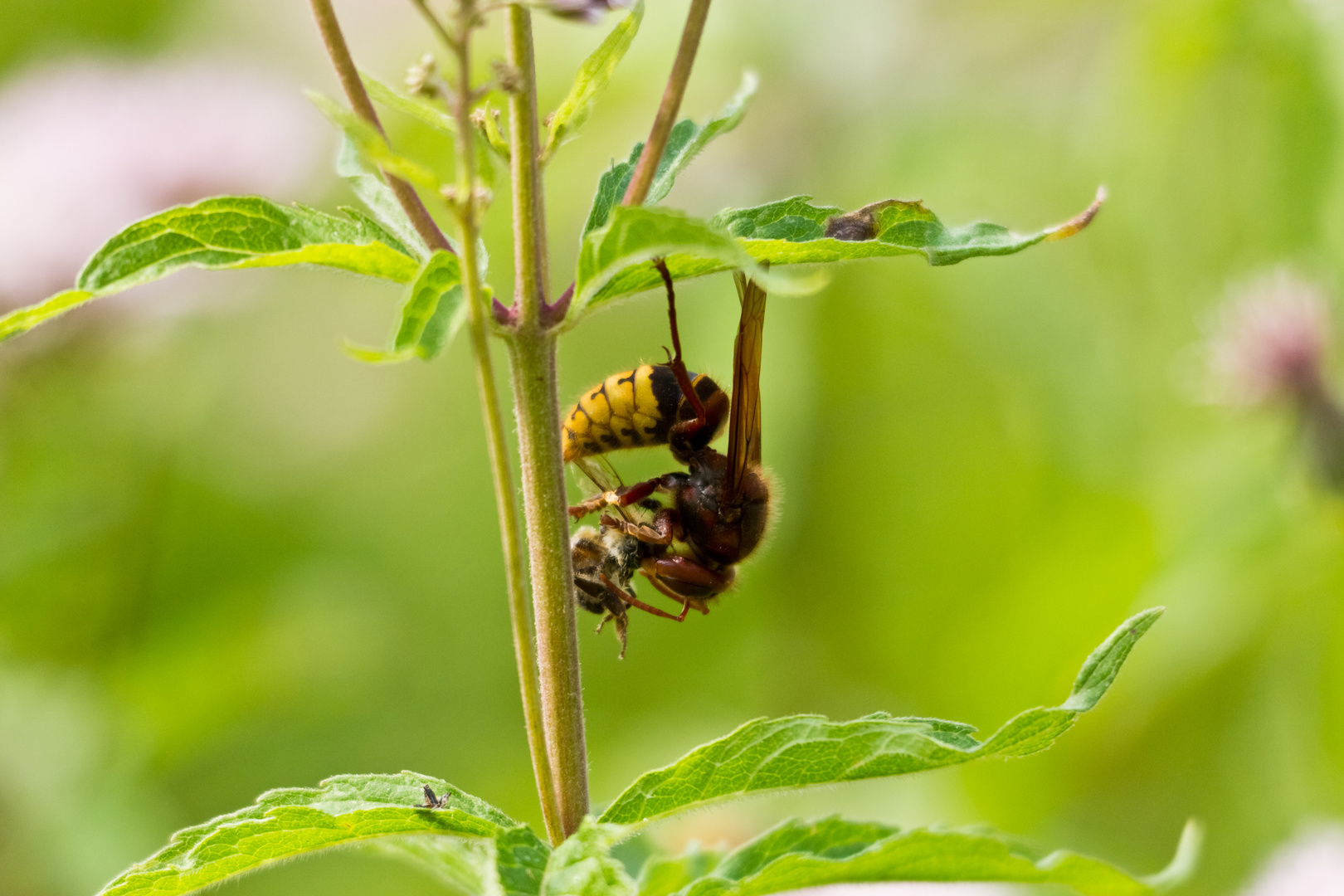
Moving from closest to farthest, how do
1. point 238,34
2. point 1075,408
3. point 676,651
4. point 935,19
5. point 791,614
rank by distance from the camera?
1. point 1075,408
2. point 791,614
3. point 935,19
4. point 676,651
5. point 238,34

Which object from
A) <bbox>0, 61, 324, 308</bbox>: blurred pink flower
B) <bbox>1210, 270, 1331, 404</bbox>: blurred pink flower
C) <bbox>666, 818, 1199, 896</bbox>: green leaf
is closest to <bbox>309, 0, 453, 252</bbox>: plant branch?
<bbox>666, 818, 1199, 896</bbox>: green leaf

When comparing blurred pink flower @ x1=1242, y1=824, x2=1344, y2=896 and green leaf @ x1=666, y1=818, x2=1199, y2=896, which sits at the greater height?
green leaf @ x1=666, y1=818, x2=1199, y2=896

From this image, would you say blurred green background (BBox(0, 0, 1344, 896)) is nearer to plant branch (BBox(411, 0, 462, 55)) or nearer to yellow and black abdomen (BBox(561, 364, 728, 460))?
yellow and black abdomen (BBox(561, 364, 728, 460))

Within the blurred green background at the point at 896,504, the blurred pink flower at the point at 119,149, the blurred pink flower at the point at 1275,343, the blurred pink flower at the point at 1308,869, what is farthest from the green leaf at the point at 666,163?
the blurred pink flower at the point at 119,149

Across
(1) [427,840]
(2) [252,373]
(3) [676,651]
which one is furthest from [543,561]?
(2) [252,373]

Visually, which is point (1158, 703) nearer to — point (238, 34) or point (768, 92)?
point (768, 92)

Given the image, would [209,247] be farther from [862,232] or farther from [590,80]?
[862,232]

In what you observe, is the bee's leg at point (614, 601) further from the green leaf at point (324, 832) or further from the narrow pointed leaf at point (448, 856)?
the green leaf at point (324, 832)
